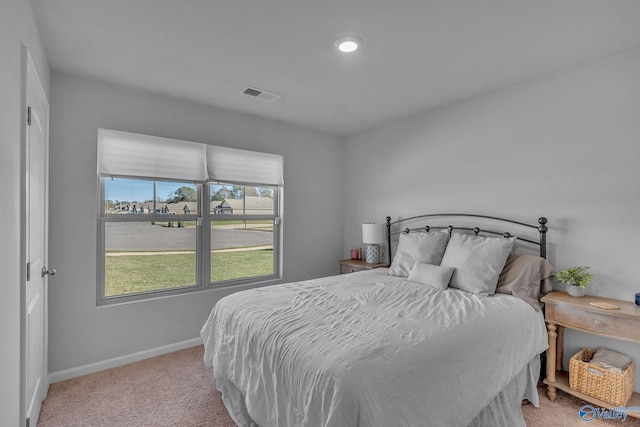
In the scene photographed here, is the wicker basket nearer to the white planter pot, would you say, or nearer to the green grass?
the white planter pot

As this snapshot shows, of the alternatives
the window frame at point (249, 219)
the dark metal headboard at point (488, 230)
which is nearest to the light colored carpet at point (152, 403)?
the window frame at point (249, 219)

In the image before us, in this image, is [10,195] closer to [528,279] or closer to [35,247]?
[35,247]

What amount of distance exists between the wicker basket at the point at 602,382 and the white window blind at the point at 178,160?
3.27 m

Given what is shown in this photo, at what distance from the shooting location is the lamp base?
390 cm

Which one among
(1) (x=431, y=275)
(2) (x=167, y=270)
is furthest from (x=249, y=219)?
(1) (x=431, y=275)

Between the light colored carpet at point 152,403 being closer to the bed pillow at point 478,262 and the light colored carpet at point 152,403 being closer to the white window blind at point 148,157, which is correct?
the bed pillow at point 478,262

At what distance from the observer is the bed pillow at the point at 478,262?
2.46 meters

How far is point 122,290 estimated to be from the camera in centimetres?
298

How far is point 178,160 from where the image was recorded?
3.15 meters

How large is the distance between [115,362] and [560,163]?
4.24 m

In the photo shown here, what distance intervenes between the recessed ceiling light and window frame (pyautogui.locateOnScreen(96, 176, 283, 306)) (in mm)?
1956

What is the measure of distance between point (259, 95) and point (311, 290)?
6.43ft

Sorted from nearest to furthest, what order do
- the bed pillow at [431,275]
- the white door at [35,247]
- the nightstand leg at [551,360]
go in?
the white door at [35,247] → the nightstand leg at [551,360] → the bed pillow at [431,275]

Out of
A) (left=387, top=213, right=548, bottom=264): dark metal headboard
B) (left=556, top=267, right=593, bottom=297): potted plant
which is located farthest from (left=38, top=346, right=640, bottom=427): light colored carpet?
(left=387, top=213, right=548, bottom=264): dark metal headboard
